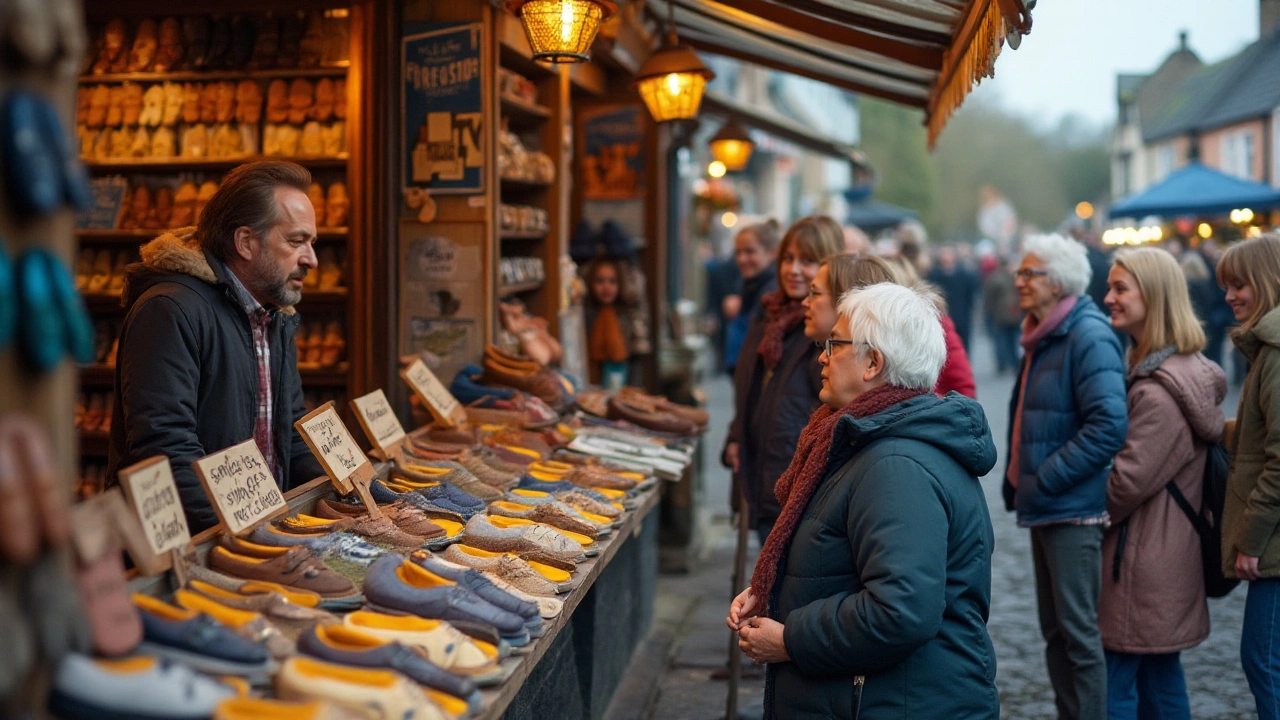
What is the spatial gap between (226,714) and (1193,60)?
4603 cm

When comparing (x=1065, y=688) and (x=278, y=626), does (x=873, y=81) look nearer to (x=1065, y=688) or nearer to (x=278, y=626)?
(x=1065, y=688)

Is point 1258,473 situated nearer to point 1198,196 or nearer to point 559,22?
point 559,22

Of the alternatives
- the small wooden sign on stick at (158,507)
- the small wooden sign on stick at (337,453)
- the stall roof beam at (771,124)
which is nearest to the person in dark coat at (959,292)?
the stall roof beam at (771,124)

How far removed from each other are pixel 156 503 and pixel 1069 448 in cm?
330

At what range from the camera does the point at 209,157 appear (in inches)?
236

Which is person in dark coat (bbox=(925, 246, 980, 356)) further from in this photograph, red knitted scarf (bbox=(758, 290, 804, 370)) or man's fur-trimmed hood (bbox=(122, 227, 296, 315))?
man's fur-trimmed hood (bbox=(122, 227, 296, 315))

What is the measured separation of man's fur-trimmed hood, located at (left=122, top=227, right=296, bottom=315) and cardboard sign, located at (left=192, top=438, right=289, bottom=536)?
→ 0.70 meters

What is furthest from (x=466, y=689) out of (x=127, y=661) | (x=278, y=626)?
(x=127, y=661)

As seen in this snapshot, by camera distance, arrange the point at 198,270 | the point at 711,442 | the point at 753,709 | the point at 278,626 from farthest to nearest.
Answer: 1. the point at 711,442
2. the point at 753,709
3. the point at 198,270
4. the point at 278,626

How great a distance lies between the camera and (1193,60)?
137ft

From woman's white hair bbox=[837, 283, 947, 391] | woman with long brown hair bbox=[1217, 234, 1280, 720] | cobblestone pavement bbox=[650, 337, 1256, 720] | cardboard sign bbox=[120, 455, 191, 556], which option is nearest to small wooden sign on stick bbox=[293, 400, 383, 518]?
cardboard sign bbox=[120, 455, 191, 556]

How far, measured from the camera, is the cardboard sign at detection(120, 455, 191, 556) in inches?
95.6

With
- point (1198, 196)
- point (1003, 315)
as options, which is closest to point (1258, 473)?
point (1198, 196)

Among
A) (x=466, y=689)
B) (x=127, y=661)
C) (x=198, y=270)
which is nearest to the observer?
(x=127, y=661)
